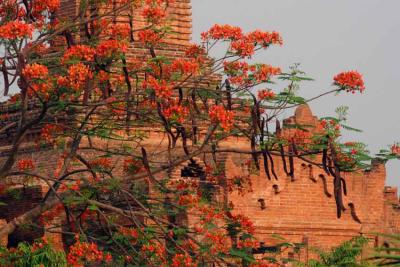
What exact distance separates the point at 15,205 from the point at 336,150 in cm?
870

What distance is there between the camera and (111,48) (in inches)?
844

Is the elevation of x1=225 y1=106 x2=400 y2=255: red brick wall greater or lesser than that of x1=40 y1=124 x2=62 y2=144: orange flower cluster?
lesser

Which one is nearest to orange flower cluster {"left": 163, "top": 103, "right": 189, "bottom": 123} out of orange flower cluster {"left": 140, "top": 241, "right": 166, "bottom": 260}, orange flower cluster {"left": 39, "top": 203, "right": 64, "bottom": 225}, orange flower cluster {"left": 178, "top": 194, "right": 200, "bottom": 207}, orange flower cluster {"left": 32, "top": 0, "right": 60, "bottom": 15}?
orange flower cluster {"left": 140, "top": 241, "right": 166, "bottom": 260}

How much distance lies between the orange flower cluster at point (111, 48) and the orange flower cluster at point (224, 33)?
2.35 metres

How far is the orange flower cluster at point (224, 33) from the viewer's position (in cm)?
2325

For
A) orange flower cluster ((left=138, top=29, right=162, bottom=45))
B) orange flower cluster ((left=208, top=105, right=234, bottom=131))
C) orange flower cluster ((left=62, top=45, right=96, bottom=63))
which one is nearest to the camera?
orange flower cluster ((left=62, top=45, right=96, bottom=63))

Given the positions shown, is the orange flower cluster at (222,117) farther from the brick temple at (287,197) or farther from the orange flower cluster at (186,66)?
the brick temple at (287,197)

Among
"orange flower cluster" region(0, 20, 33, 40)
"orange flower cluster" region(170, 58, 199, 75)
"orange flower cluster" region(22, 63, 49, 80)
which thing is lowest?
"orange flower cluster" region(22, 63, 49, 80)

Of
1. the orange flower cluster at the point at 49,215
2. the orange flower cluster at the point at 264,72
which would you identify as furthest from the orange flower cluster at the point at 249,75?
the orange flower cluster at the point at 49,215

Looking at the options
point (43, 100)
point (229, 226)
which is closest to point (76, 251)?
point (43, 100)

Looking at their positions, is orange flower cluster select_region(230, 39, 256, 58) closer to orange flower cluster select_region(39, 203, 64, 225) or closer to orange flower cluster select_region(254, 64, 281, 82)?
orange flower cluster select_region(254, 64, 281, 82)

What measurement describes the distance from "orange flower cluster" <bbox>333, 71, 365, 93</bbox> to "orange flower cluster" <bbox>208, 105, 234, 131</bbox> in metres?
2.15

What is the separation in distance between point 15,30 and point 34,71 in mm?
768

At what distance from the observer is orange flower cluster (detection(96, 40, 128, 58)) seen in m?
21.4
